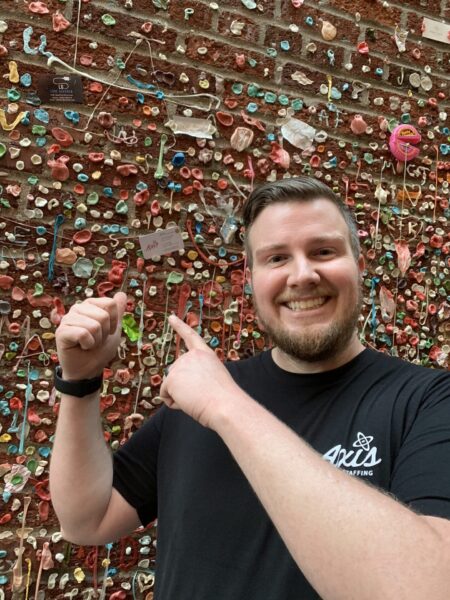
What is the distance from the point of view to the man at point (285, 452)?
62cm

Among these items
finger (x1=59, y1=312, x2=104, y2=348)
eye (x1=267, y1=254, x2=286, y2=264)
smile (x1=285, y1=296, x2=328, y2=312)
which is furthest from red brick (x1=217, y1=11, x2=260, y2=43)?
finger (x1=59, y1=312, x2=104, y2=348)

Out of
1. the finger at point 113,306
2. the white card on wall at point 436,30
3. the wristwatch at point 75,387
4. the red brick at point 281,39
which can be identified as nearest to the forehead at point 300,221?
the finger at point 113,306

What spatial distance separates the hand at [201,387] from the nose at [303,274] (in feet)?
0.80

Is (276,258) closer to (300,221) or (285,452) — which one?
(300,221)

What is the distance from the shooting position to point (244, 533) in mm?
916

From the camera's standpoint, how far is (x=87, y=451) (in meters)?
1.07

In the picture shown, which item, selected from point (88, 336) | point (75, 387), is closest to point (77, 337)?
point (88, 336)

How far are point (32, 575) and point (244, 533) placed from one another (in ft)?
3.01

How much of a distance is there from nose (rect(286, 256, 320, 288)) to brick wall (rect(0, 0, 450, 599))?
2.31 ft

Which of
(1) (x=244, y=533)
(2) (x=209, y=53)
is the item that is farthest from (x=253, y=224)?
(2) (x=209, y=53)

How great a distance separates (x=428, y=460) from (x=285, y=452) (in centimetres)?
21

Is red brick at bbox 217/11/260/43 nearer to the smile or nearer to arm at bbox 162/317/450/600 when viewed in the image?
the smile

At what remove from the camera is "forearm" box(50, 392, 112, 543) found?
1.06 meters

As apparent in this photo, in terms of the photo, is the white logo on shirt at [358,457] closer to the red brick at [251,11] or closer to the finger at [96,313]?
the finger at [96,313]
